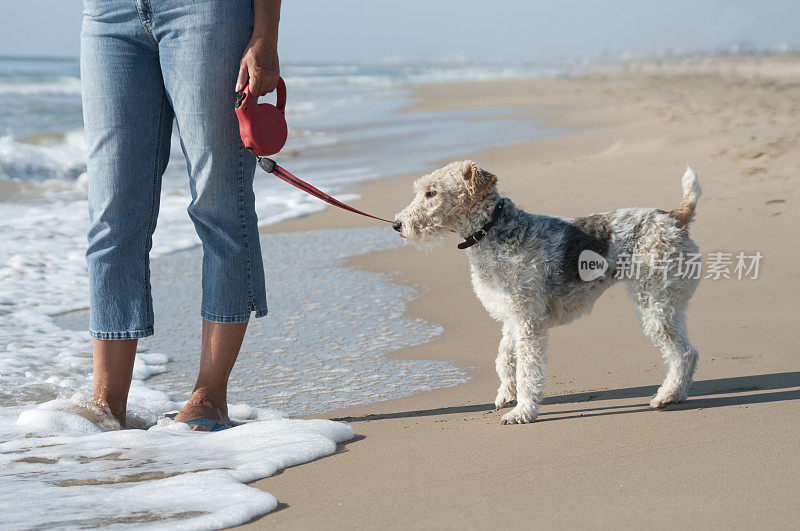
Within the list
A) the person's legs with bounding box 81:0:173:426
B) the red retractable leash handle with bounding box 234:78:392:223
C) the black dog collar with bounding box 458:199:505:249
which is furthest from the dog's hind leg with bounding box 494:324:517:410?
the person's legs with bounding box 81:0:173:426

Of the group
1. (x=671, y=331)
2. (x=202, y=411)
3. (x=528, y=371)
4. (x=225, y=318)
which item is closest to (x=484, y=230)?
(x=528, y=371)

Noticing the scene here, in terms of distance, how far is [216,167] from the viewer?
3.39 m

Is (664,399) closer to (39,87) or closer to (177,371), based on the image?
(177,371)

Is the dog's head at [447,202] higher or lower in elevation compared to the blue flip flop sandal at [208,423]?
higher

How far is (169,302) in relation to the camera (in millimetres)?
6094

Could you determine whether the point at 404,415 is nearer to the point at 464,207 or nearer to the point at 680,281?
the point at 464,207

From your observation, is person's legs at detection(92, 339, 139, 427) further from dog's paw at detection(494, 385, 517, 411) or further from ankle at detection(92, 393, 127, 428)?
dog's paw at detection(494, 385, 517, 411)

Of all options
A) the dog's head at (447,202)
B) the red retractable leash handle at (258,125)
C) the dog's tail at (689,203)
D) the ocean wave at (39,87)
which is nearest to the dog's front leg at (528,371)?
the dog's head at (447,202)

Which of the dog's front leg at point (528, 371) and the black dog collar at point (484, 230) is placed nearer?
the dog's front leg at point (528, 371)

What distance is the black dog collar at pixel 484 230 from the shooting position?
400 cm

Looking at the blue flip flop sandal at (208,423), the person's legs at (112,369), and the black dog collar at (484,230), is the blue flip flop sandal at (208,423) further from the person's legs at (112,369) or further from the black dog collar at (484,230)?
the black dog collar at (484,230)

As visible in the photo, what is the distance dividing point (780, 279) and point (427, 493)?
157 inches

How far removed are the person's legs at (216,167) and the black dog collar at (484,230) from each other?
1.05 m

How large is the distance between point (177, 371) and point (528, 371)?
2062 mm
